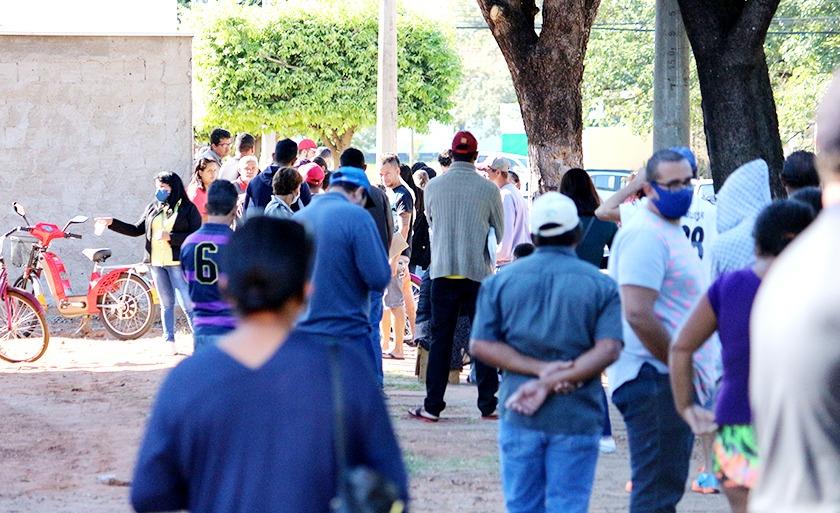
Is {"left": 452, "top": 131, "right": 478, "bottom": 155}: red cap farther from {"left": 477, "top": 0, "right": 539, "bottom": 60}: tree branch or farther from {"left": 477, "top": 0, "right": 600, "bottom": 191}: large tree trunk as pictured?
{"left": 477, "top": 0, "right": 539, "bottom": 60}: tree branch

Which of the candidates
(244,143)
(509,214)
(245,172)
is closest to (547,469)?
(509,214)

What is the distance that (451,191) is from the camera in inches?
412

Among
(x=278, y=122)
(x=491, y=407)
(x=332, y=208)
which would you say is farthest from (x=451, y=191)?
(x=278, y=122)

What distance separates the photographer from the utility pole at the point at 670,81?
13.5m

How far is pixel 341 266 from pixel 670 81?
273 inches

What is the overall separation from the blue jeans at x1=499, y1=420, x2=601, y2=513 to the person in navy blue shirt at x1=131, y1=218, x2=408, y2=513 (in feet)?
7.18

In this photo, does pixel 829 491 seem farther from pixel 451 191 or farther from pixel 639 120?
pixel 639 120

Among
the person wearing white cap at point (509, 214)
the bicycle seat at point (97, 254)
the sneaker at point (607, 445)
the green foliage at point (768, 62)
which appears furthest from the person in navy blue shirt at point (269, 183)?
the green foliage at point (768, 62)

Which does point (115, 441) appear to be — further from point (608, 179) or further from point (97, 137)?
point (608, 179)

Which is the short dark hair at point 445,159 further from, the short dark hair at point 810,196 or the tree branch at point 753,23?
the short dark hair at point 810,196

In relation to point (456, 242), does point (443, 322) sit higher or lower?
lower

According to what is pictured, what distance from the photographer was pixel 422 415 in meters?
10.8

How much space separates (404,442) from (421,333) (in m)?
2.36

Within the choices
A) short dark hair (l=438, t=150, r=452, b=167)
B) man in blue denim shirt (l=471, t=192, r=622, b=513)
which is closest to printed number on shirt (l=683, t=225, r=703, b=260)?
man in blue denim shirt (l=471, t=192, r=622, b=513)
